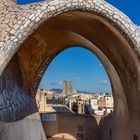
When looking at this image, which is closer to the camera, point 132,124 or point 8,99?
point 8,99

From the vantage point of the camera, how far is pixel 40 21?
189 inches

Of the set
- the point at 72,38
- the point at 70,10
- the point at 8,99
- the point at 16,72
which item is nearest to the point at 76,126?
the point at 72,38

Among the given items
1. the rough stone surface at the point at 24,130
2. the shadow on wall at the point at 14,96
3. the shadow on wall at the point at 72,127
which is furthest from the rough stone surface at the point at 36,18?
the shadow on wall at the point at 72,127

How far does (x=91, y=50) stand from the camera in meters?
8.71

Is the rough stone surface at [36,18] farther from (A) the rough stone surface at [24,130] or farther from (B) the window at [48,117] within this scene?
(B) the window at [48,117]

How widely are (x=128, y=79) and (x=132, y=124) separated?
0.92 metres

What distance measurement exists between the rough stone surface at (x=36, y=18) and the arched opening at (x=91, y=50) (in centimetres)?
18

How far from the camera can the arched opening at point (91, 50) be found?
20.0 feet

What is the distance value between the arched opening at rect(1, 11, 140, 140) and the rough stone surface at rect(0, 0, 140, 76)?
0.60 ft

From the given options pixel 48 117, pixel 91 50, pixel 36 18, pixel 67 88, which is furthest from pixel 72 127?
pixel 67 88

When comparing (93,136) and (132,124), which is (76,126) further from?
(132,124)

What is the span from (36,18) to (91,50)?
4048 mm

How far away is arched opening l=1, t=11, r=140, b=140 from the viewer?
608cm

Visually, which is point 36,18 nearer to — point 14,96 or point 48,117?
point 14,96
